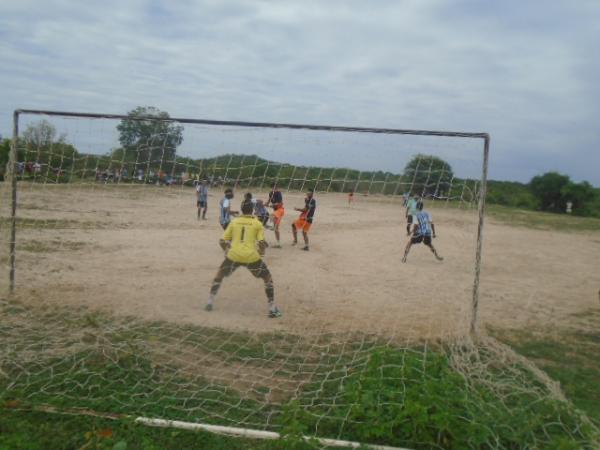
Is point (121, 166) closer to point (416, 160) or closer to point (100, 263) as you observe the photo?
point (100, 263)

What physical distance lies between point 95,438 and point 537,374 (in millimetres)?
3771

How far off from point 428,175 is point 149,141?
439 cm

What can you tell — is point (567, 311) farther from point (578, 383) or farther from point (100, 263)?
point (100, 263)

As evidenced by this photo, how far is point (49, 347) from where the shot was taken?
16.5 feet

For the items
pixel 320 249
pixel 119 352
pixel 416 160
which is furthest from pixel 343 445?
pixel 320 249

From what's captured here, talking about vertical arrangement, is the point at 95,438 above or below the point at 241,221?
below

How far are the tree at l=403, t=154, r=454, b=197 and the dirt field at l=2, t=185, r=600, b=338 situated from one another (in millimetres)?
904

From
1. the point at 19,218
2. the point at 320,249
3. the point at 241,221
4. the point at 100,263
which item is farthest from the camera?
the point at 19,218

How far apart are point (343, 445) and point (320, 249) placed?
9.43 meters

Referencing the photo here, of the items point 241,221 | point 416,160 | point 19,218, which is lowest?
point 19,218

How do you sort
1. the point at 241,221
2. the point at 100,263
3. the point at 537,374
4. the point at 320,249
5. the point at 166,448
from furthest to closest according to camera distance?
the point at 320,249 → the point at 100,263 → the point at 241,221 → the point at 537,374 → the point at 166,448

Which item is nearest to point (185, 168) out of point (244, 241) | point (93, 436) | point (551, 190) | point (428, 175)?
point (244, 241)

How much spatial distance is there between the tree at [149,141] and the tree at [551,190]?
138ft

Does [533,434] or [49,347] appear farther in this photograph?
[49,347]
